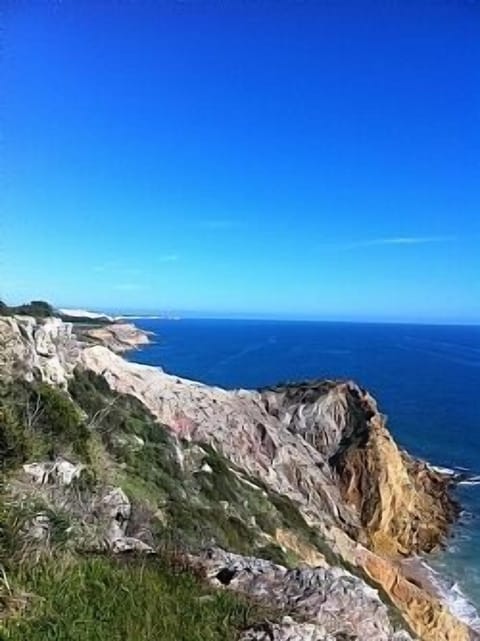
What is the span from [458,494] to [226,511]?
880 inches

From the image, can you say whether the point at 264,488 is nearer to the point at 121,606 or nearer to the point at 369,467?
the point at 369,467

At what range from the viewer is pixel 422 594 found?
2066cm

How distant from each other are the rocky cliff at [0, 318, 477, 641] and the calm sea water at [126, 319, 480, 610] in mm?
2118

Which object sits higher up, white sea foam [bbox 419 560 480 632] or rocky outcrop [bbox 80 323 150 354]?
rocky outcrop [bbox 80 323 150 354]

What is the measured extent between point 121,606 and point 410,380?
76.6 m

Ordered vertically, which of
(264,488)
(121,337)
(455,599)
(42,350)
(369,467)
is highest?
(42,350)

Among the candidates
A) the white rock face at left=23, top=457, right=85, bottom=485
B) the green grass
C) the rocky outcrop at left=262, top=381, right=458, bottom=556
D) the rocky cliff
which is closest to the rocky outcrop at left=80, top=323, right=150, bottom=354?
the rocky outcrop at left=262, top=381, right=458, bottom=556

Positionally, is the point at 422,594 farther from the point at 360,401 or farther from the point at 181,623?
the point at 181,623

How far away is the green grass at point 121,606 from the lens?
16.0ft

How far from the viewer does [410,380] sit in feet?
260

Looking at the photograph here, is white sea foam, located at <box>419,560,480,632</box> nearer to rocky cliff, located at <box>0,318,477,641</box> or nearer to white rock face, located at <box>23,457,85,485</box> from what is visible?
rocky cliff, located at <box>0,318,477,641</box>

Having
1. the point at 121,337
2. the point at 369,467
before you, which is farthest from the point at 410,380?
the point at 369,467

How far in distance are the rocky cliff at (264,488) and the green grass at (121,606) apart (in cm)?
33

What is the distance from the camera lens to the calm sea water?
108 ft
